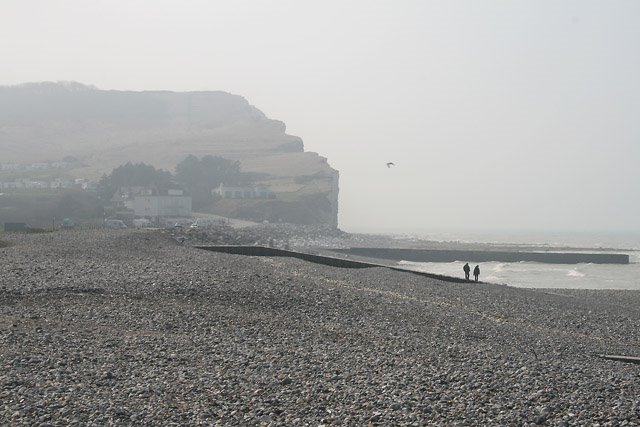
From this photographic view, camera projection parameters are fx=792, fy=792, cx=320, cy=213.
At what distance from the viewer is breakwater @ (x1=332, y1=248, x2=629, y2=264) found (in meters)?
97.9

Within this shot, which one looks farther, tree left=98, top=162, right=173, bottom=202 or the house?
the house

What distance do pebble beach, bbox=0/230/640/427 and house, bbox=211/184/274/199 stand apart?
5103 inches

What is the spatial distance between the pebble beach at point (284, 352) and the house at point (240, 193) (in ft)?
425

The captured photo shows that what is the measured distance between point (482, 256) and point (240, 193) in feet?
235

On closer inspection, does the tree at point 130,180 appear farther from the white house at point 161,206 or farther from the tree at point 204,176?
the tree at point 204,176

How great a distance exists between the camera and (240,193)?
161 metres

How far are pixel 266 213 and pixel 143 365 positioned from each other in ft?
456

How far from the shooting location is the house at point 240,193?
160 m

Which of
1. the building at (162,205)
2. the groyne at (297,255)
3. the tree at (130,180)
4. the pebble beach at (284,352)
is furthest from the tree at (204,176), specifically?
the pebble beach at (284,352)

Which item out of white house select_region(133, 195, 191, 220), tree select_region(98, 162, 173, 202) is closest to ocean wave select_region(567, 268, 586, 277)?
white house select_region(133, 195, 191, 220)

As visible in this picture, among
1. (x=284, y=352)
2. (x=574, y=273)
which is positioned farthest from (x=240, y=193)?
(x=284, y=352)

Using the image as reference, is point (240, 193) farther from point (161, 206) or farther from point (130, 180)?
point (161, 206)

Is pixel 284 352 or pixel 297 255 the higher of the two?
pixel 297 255

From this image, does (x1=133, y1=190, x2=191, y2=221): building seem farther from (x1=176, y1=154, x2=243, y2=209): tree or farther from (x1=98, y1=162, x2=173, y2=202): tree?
(x1=176, y1=154, x2=243, y2=209): tree
